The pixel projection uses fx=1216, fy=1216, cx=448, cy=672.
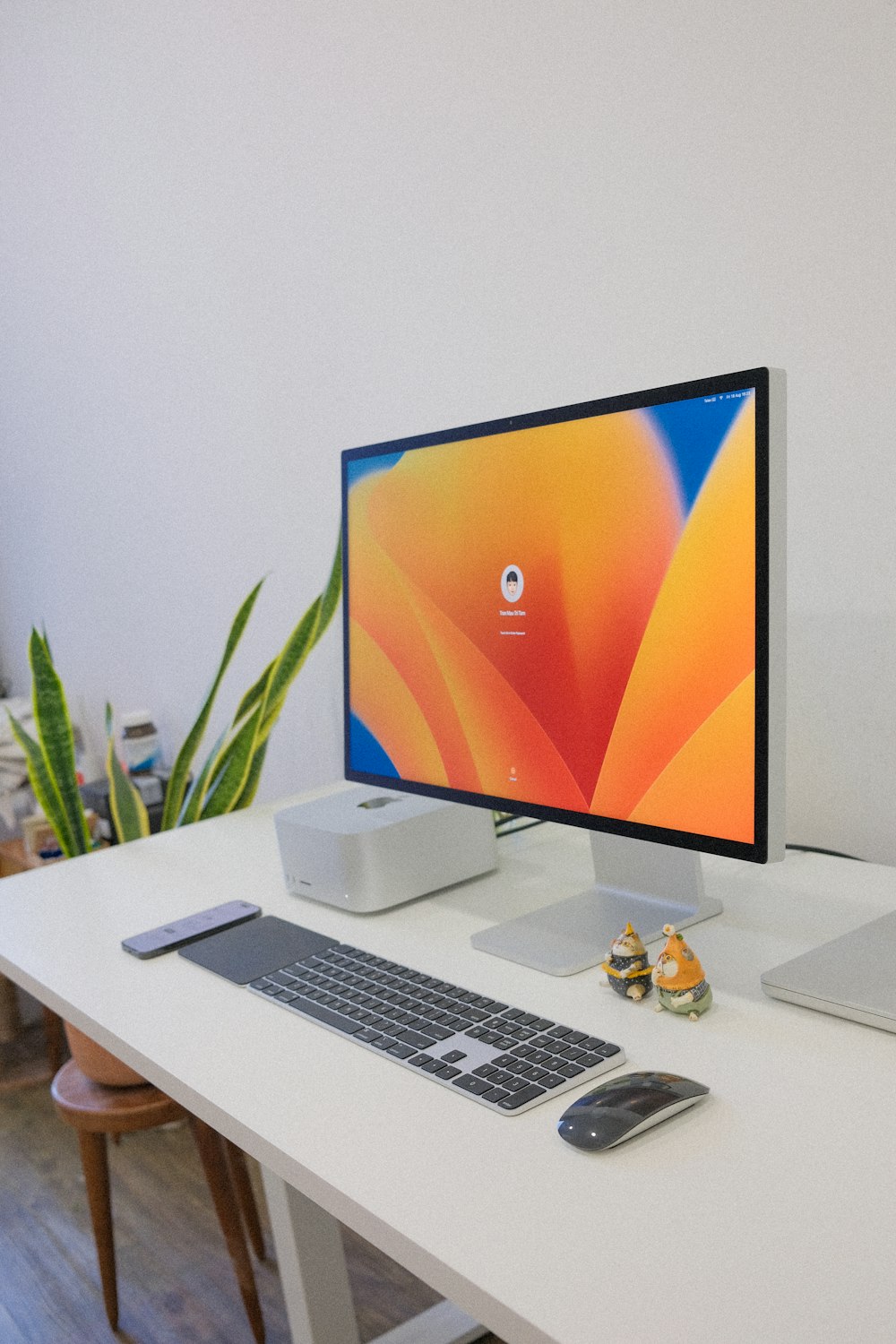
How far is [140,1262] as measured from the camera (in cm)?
181

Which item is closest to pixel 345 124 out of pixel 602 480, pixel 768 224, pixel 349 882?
pixel 768 224

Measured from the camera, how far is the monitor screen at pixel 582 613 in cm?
91

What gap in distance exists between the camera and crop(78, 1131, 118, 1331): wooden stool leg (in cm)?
159

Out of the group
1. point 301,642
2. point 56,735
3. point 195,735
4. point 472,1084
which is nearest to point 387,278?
point 301,642

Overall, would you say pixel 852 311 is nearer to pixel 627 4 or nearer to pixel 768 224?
pixel 768 224

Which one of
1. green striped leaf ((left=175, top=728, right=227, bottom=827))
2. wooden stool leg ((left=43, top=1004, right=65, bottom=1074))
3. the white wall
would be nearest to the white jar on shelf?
the white wall

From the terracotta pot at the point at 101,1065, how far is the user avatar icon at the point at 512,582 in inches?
31.3

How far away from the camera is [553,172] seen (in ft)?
4.89

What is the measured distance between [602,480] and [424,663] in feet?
0.99

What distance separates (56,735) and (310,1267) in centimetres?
95

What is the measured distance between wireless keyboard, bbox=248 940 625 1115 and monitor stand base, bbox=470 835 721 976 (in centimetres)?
9

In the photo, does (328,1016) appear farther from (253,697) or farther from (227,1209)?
(253,697)

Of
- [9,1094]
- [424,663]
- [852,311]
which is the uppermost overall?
[852,311]

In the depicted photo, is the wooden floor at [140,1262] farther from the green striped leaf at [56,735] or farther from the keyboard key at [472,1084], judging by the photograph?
the keyboard key at [472,1084]
